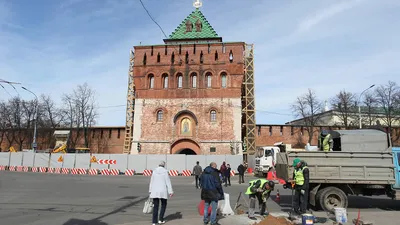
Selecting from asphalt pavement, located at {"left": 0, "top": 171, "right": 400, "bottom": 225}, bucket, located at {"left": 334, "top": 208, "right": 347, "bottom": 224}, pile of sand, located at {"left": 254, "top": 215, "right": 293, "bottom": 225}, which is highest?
bucket, located at {"left": 334, "top": 208, "right": 347, "bottom": 224}

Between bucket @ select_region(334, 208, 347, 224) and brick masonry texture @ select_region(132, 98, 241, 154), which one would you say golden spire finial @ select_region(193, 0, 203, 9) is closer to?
brick masonry texture @ select_region(132, 98, 241, 154)

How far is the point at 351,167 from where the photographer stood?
35.5ft

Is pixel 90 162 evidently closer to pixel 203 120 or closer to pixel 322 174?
pixel 203 120

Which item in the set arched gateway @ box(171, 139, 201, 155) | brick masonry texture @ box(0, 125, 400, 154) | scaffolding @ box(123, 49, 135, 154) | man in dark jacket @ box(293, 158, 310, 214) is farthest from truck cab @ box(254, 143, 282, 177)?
man in dark jacket @ box(293, 158, 310, 214)

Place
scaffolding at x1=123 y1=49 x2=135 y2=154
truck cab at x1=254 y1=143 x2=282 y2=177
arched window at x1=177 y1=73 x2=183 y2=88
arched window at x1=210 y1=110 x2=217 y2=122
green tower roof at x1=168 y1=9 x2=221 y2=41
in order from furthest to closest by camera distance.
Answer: green tower roof at x1=168 y1=9 x2=221 y2=41
scaffolding at x1=123 y1=49 x2=135 y2=154
arched window at x1=177 y1=73 x2=183 y2=88
arched window at x1=210 y1=110 x2=217 y2=122
truck cab at x1=254 y1=143 x2=282 y2=177

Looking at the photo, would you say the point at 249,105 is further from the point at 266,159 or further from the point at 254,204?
the point at 254,204

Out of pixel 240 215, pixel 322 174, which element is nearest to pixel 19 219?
pixel 240 215

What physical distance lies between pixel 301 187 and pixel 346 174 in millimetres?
2360

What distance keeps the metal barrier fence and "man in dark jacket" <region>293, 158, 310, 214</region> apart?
22067 millimetres

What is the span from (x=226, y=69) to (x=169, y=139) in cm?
1069

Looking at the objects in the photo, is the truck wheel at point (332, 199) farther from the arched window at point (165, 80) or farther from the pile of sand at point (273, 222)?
the arched window at point (165, 80)

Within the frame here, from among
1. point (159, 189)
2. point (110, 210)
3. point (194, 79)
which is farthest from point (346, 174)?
point (194, 79)

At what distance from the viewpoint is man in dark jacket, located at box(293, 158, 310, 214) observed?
31.1ft

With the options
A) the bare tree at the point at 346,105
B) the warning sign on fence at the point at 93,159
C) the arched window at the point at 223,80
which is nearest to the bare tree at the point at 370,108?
the bare tree at the point at 346,105
